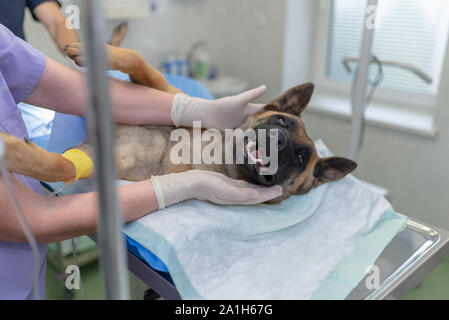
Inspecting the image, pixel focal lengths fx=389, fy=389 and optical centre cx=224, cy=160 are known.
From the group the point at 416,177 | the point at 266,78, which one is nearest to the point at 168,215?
the point at 416,177

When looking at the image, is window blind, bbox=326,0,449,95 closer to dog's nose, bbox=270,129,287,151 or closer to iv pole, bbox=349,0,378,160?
iv pole, bbox=349,0,378,160

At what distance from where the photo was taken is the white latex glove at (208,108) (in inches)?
43.7

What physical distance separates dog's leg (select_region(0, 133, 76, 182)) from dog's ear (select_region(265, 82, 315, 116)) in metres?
0.64

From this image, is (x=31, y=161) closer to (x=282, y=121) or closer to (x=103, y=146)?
(x=103, y=146)

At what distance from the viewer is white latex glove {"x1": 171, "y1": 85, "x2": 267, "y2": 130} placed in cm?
111

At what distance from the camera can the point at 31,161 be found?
2.38 feet

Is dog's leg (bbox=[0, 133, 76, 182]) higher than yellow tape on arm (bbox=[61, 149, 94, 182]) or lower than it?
higher

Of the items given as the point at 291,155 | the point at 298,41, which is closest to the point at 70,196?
the point at 291,155

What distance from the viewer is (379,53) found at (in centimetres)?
234

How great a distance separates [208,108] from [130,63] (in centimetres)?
25

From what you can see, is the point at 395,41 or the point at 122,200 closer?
the point at 122,200

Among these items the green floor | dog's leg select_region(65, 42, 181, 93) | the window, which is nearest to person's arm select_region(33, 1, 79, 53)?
dog's leg select_region(65, 42, 181, 93)

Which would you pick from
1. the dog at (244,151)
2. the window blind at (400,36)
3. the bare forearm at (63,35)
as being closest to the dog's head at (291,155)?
the dog at (244,151)

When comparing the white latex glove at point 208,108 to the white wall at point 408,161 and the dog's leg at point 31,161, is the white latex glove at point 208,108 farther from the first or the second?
the white wall at point 408,161
